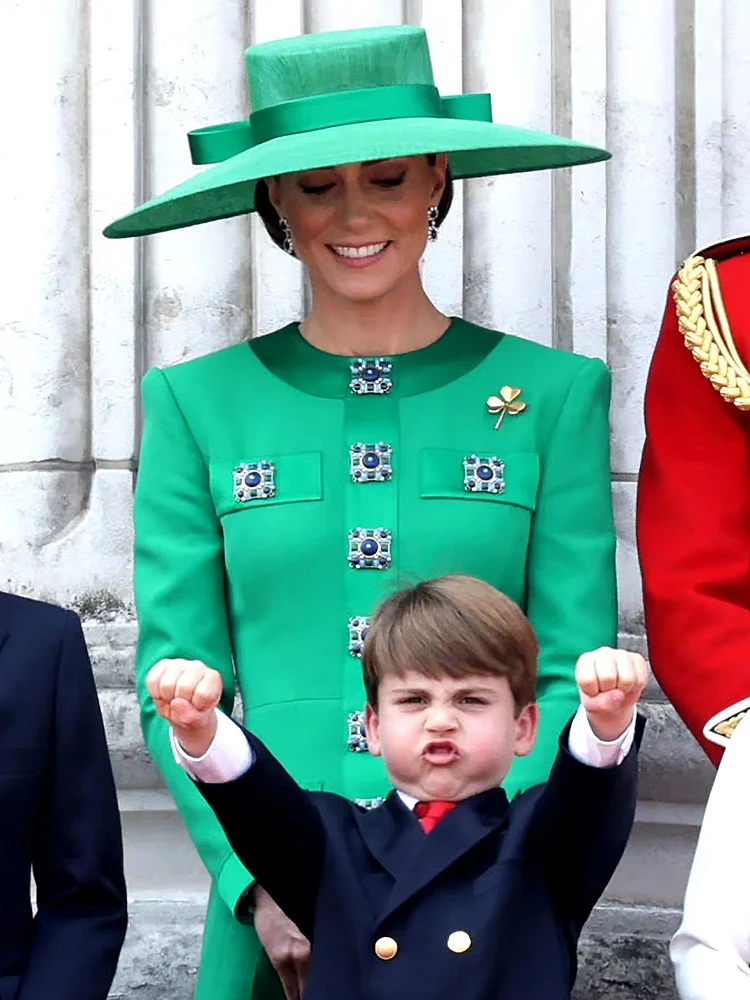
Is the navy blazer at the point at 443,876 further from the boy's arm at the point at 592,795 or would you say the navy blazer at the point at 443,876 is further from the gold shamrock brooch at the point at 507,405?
the gold shamrock brooch at the point at 507,405

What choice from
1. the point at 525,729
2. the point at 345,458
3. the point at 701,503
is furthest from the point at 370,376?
the point at 525,729

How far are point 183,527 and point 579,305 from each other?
106 cm

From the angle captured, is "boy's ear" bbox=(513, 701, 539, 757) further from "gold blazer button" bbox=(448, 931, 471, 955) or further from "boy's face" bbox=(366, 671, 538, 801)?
"gold blazer button" bbox=(448, 931, 471, 955)

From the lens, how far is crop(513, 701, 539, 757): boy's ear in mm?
2250

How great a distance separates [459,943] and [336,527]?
616 millimetres

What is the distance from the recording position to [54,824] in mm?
2309

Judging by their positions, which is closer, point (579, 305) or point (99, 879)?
point (99, 879)

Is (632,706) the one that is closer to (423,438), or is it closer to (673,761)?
(423,438)

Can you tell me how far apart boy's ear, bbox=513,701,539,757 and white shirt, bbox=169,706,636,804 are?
0.16 meters

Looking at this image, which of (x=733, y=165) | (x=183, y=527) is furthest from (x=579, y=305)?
(x=183, y=527)

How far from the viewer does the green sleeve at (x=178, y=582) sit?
8.14 ft

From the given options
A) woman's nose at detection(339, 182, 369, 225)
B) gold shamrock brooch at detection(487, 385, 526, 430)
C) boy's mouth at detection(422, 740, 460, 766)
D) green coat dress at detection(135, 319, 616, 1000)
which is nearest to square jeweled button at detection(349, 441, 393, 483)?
green coat dress at detection(135, 319, 616, 1000)

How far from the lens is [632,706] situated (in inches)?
80.4

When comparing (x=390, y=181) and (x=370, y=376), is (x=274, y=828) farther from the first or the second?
(x=390, y=181)
